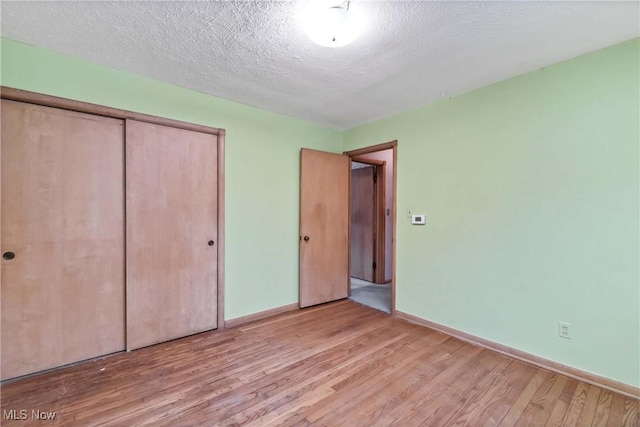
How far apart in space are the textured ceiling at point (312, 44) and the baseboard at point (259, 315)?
2378 mm

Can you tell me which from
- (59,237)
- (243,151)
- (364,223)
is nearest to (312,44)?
(243,151)

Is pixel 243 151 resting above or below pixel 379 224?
above

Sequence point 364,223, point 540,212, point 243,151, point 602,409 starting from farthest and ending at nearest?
point 364,223 → point 243,151 → point 540,212 → point 602,409

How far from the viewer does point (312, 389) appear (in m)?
1.83

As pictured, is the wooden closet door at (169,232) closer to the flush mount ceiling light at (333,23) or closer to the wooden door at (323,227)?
the wooden door at (323,227)

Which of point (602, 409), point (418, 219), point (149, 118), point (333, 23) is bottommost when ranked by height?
point (602, 409)

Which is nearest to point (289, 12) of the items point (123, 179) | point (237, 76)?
point (237, 76)

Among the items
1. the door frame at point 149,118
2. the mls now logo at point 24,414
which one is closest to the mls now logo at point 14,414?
the mls now logo at point 24,414

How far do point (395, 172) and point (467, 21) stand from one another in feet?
5.76

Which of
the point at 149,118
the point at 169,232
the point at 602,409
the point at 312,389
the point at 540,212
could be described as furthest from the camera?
the point at 169,232

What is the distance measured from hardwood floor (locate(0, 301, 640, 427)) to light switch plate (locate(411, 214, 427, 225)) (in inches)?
47.1

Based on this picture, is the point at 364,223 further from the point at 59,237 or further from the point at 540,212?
the point at 59,237

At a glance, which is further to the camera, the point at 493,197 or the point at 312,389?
the point at 493,197

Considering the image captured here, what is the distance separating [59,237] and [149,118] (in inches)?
46.2
